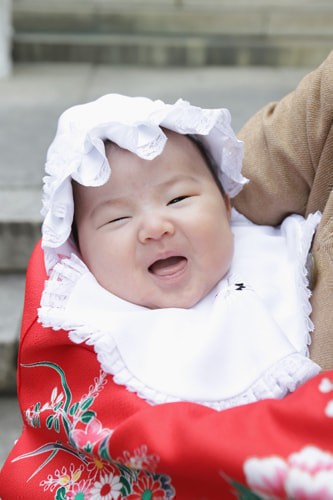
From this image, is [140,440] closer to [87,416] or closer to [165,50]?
[87,416]

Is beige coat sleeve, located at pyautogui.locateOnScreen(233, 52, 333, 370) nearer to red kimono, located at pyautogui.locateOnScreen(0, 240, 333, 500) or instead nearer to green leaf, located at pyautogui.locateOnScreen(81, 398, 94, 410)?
red kimono, located at pyautogui.locateOnScreen(0, 240, 333, 500)

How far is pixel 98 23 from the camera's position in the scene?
4047mm

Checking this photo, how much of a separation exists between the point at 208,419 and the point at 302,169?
0.52 metres

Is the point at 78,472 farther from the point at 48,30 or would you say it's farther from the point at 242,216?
the point at 48,30

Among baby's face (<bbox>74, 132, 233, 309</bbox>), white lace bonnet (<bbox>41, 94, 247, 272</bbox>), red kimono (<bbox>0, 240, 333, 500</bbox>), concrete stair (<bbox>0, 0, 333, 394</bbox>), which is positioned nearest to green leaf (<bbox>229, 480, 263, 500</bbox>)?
red kimono (<bbox>0, 240, 333, 500</bbox>)

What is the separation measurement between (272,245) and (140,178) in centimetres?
32

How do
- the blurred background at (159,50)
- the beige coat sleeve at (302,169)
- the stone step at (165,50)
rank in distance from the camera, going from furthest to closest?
1. the stone step at (165,50)
2. the blurred background at (159,50)
3. the beige coat sleeve at (302,169)

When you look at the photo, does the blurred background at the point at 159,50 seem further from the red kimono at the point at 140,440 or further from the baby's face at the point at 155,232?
the red kimono at the point at 140,440

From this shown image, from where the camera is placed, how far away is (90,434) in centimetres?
88

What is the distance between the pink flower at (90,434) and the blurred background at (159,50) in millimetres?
2281

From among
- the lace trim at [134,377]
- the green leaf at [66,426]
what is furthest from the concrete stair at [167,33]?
the green leaf at [66,426]

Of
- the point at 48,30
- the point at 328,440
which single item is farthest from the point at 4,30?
the point at 328,440

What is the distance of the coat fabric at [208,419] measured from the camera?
0.73m

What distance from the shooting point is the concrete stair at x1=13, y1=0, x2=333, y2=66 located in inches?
154
